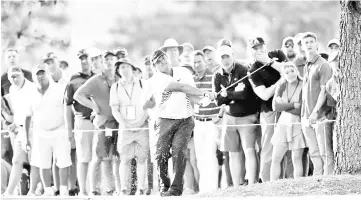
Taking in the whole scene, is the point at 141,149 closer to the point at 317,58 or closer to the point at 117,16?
the point at 317,58

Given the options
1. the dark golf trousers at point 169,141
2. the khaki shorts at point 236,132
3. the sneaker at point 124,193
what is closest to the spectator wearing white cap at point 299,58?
the khaki shorts at point 236,132

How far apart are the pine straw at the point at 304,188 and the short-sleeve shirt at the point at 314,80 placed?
2.10m

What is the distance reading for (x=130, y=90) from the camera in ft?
59.1

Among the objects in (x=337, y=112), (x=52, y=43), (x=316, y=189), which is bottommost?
(x=316, y=189)

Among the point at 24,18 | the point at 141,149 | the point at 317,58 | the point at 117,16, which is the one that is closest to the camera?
the point at 317,58

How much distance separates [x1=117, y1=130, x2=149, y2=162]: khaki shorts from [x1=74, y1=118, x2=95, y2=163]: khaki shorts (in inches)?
34.0

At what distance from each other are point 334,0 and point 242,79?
530 inches

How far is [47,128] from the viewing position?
19.0 meters

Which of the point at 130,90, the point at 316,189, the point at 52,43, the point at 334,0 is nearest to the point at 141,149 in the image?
the point at 130,90

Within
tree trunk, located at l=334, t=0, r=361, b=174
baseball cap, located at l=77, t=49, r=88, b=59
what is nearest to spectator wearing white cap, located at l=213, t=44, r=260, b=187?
tree trunk, located at l=334, t=0, r=361, b=174

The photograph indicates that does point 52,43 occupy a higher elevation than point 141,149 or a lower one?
higher

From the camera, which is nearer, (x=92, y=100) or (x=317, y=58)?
(x=317, y=58)

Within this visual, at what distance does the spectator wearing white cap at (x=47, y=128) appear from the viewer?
1888 cm

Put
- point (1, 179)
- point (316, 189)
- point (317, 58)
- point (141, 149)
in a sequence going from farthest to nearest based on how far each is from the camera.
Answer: point (1, 179)
point (141, 149)
point (317, 58)
point (316, 189)
